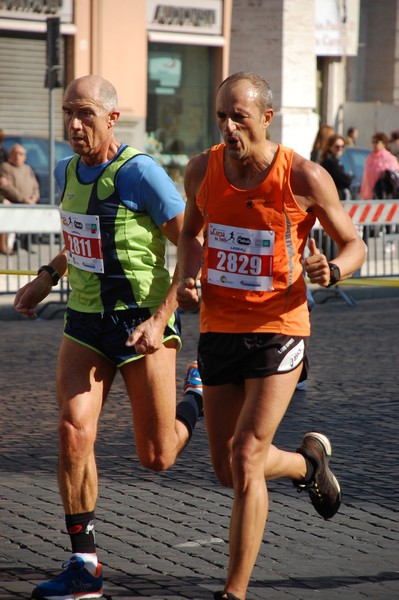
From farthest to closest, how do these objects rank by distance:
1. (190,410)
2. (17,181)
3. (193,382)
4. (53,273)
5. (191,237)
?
(17,181) → (193,382) → (190,410) → (53,273) → (191,237)

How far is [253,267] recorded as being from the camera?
4.93m

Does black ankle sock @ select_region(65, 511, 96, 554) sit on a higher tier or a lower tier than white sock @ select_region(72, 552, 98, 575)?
higher

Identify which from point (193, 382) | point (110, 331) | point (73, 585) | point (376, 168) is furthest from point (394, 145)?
point (73, 585)

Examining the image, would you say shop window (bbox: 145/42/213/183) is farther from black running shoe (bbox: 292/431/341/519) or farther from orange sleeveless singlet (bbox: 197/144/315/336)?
orange sleeveless singlet (bbox: 197/144/315/336)

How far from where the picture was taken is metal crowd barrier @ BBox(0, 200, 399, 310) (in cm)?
1473

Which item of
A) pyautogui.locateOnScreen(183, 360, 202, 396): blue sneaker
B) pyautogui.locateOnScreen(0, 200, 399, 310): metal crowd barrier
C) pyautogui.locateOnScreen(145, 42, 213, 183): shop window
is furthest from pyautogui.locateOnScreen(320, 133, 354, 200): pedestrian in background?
pyautogui.locateOnScreen(183, 360, 202, 396): blue sneaker

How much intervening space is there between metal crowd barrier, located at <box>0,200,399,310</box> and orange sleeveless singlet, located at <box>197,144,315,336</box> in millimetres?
7415

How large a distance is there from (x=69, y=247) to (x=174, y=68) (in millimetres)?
22568

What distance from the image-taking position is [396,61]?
1622 inches

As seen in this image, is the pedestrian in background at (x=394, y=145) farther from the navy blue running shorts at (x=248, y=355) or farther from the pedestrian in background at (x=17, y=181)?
the navy blue running shorts at (x=248, y=355)

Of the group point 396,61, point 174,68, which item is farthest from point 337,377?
point 396,61

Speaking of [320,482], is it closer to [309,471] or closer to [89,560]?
[309,471]

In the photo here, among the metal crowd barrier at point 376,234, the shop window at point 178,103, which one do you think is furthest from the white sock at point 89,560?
the shop window at point 178,103

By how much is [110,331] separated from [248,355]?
0.61m
